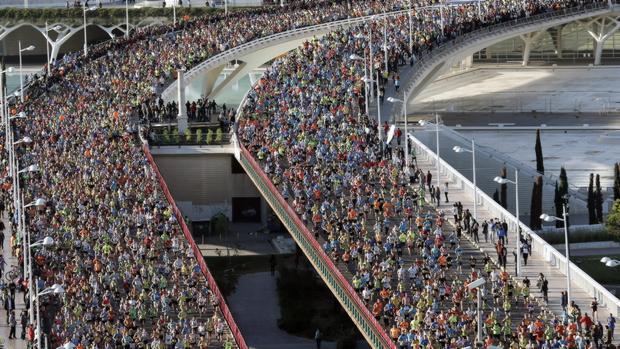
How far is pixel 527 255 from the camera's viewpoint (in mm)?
74375

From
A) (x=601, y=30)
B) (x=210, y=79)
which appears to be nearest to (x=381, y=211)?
(x=210, y=79)

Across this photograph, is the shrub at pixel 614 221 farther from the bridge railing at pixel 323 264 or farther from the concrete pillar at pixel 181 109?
the concrete pillar at pixel 181 109

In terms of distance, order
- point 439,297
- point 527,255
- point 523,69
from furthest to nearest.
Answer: point 523,69, point 527,255, point 439,297

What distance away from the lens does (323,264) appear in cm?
7625

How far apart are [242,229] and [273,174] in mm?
14507

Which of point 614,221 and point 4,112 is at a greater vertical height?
point 4,112

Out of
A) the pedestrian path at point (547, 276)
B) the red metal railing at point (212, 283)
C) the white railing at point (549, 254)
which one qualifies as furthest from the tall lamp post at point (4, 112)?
the pedestrian path at point (547, 276)

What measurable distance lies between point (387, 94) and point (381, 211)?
93.0ft

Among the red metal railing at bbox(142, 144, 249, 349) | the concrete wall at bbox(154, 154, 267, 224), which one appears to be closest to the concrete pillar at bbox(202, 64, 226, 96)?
the concrete wall at bbox(154, 154, 267, 224)

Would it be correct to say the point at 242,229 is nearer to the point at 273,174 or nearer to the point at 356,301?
the point at 273,174

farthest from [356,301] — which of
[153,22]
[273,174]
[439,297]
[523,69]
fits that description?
[153,22]

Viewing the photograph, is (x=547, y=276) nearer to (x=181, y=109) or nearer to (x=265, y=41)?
(x=181, y=109)

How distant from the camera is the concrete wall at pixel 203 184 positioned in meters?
105

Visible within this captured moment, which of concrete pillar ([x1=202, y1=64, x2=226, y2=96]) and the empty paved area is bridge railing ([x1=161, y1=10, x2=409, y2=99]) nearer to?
concrete pillar ([x1=202, y1=64, x2=226, y2=96])
